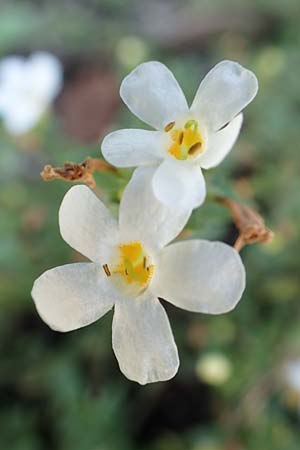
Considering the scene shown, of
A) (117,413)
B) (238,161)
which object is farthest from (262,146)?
(117,413)

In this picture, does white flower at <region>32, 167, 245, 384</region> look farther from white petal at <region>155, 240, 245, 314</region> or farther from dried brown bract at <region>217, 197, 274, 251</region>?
dried brown bract at <region>217, 197, 274, 251</region>

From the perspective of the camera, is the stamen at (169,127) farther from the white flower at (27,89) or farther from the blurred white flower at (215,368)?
the white flower at (27,89)

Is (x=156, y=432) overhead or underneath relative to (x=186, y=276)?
underneath

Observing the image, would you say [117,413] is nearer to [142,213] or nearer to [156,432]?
[156,432]

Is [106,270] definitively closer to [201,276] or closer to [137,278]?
[137,278]

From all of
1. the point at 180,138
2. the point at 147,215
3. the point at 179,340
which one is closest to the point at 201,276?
the point at 147,215

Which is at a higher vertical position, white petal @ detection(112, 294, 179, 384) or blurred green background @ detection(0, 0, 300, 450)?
white petal @ detection(112, 294, 179, 384)

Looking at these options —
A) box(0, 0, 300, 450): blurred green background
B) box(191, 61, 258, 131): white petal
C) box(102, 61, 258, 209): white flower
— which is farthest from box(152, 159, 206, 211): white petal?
box(0, 0, 300, 450): blurred green background
